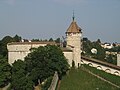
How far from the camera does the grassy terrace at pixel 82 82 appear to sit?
4911cm

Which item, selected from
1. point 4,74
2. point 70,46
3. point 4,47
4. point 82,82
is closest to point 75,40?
point 70,46

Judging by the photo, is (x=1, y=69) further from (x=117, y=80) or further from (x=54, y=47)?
(x=117, y=80)

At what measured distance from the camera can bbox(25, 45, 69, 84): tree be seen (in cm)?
5356

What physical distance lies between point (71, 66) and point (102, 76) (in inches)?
243

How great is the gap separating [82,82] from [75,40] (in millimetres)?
14224

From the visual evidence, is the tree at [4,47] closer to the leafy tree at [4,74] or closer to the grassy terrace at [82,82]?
the leafy tree at [4,74]

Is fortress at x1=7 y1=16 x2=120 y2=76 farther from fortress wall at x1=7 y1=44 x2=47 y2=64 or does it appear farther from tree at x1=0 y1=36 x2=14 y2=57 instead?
tree at x1=0 y1=36 x2=14 y2=57

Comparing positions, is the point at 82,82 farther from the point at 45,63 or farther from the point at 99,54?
the point at 99,54

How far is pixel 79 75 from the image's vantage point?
57219 mm

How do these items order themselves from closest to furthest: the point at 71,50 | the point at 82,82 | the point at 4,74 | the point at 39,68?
1. the point at 82,82
2. the point at 39,68
3. the point at 4,74
4. the point at 71,50

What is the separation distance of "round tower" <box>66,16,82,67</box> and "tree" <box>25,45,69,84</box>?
7525 mm

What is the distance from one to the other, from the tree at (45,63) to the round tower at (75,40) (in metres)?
7.52

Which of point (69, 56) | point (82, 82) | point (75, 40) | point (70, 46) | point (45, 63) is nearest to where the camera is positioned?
point (82, 82)

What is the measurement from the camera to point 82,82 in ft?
172
